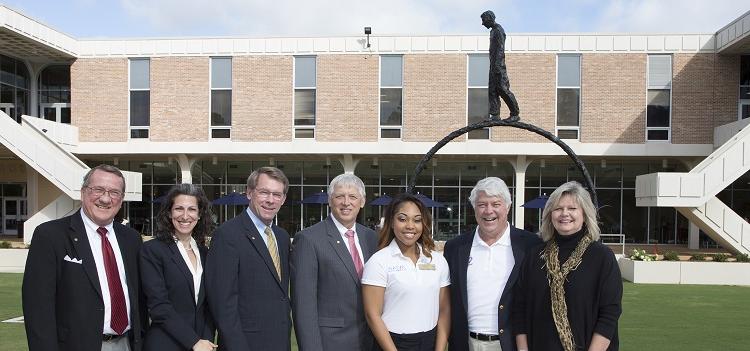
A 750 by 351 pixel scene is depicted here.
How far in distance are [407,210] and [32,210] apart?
2695 cm

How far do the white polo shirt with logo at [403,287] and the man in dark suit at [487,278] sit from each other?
267 mm

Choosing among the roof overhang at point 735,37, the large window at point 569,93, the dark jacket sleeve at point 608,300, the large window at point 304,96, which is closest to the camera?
the dark jacket sleeve at point 608,300

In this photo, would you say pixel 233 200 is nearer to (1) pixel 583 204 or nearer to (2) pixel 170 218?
(2) pixel 170 218

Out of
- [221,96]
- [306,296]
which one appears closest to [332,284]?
[306,296]

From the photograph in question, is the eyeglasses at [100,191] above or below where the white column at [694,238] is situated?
above

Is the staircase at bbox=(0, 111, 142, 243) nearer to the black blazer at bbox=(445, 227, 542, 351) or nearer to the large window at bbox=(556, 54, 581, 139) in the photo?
the large window at bbox=(556, 54, 581, 139)

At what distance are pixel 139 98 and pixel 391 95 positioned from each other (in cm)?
1035

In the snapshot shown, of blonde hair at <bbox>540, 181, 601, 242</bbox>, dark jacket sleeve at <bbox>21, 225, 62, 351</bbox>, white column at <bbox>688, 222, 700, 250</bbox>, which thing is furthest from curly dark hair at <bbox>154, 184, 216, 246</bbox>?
white column at <bbox>688, 222, 700, 250</bbox>

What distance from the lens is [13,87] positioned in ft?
87.2

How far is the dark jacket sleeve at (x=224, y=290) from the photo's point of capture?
12.5 ft

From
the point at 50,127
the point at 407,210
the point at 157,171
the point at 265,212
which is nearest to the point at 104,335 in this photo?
the point at 265,212

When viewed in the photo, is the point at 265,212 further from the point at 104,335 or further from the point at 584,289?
the point at 584,289

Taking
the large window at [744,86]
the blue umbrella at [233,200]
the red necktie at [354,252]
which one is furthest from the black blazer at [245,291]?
the large window at [744,86]

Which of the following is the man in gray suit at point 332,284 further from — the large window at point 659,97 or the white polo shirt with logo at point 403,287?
the large window at point 659,97
